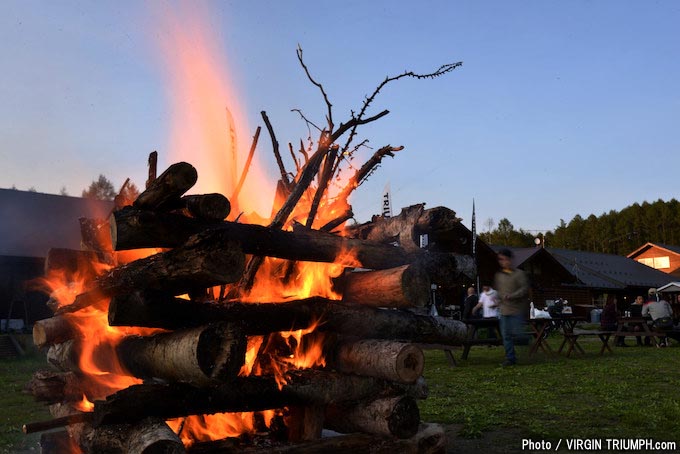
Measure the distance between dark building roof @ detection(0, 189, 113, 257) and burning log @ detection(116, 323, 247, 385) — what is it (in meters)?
18.9

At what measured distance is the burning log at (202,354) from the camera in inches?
135

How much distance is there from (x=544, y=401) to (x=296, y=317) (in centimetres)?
474

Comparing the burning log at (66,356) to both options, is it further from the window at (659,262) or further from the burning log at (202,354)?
the window at (659,262)

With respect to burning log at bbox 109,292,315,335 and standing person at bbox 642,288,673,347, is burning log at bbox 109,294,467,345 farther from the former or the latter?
standing person at bbox 642,288,673,347

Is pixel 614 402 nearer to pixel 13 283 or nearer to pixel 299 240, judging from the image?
pixel 299 240

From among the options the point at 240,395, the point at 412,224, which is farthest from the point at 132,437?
the point at 412,224

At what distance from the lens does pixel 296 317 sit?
434cm

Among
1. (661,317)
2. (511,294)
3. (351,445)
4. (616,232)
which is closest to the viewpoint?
(351,445)

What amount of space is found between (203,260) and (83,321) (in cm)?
179

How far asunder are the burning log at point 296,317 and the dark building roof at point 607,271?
46.3 m

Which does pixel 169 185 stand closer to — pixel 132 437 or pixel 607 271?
pixel 132 437

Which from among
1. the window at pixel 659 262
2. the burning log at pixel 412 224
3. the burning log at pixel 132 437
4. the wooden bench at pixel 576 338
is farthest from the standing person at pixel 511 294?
the window at pixel 659 262

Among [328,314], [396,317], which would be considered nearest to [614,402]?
[396,317]

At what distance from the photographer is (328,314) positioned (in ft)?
14.7
